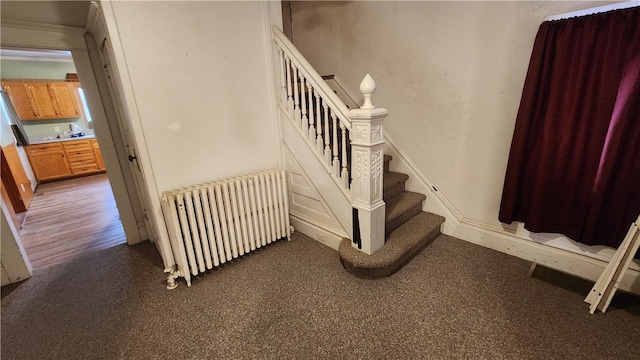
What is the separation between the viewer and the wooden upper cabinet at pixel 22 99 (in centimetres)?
520

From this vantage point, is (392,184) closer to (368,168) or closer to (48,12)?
(368,168)

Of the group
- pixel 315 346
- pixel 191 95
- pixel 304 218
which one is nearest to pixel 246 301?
pixel 315 346

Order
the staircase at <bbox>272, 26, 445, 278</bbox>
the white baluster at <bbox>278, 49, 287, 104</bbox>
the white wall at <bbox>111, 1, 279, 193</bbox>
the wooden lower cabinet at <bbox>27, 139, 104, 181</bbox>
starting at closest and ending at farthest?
the white wall at <bbox>111, 1, 279, 193</bbox>
the staircase at <bbox>272, 26, 445, 278</bbox>
the white baluster at <bbox>278, 49, 287, 104</bbox>
the wooden lower cabinet at <bbox>27, 139, 104, 181</bbox>

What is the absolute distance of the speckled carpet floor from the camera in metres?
1.43

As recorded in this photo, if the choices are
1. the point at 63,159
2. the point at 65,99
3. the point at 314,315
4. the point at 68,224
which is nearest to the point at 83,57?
the point at 68,224

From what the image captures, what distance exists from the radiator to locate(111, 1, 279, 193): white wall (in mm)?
200

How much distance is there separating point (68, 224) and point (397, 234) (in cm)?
419

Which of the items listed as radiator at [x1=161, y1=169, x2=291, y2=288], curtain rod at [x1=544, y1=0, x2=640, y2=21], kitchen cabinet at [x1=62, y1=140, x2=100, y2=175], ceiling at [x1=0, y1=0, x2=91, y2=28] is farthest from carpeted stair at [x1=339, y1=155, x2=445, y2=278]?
kitchen cabinet at [x1=62, y1=140, x2=100, y2=175]

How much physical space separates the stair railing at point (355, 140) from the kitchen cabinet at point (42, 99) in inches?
258

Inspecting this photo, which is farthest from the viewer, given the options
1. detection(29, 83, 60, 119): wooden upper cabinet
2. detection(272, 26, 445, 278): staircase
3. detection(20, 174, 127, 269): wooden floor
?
detection(29, 83, 60, 119): wooden upper cabinet

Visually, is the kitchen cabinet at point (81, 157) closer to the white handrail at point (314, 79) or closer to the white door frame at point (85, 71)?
the white door frame at point (85, 71)

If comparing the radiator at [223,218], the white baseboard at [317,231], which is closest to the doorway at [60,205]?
the radiator at [223,218]

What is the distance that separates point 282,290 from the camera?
75.1 inches

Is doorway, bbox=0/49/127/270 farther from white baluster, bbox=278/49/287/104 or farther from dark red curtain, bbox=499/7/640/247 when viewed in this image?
dark red curtain, bbox=499/7/640/247
